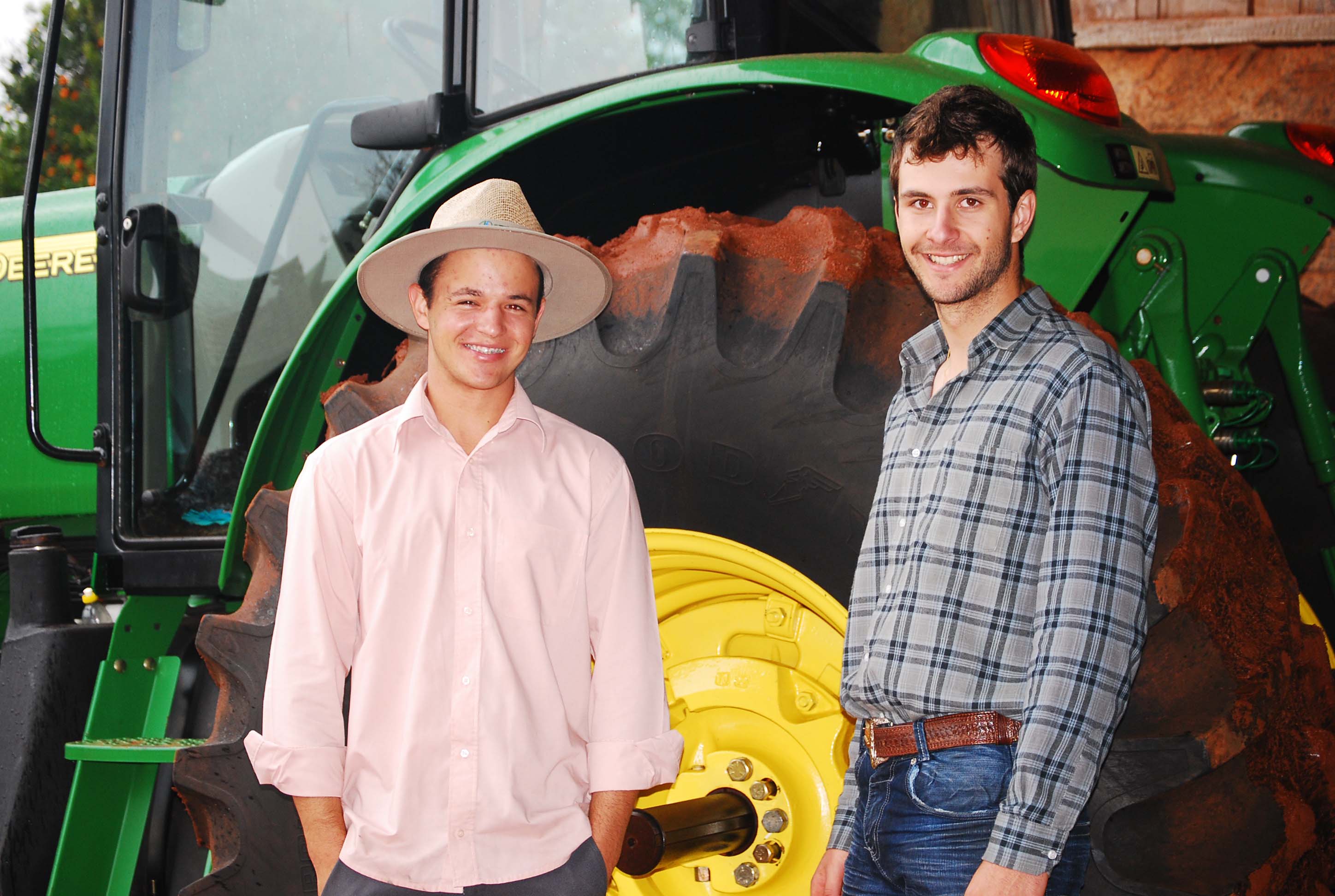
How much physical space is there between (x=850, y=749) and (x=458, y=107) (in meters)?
1.54

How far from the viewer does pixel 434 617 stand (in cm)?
145

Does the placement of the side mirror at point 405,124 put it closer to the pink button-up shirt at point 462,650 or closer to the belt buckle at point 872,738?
the pink button-up shirt at point 462,650

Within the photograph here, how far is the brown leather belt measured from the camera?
135cm

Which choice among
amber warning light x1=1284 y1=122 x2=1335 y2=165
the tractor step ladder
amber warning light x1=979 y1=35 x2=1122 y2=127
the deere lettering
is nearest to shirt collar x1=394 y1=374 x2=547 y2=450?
amber warning light x1=979 y1=35 x2=1122 y2=127

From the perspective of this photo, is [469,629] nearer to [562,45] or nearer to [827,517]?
[827,517]

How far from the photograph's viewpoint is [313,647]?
144cm

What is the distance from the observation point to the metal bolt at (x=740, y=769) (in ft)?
6.41

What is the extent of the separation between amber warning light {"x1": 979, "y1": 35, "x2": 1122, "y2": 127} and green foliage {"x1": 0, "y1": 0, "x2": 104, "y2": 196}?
14.8 metres

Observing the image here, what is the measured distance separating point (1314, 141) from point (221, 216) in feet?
8.34

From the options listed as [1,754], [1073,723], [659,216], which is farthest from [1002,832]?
[1,754]

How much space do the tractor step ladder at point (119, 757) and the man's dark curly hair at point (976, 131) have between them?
6.43 feet

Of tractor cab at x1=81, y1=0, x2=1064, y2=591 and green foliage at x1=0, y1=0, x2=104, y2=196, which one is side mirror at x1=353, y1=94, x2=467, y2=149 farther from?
green foliage at x1=0, y1=0, x2=104, y2=196

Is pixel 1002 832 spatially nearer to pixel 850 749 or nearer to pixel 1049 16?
pixel 850 749

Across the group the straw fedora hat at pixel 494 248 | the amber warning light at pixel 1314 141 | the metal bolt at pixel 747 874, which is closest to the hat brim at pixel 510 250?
the straw fedora hat at pixel 494 248
